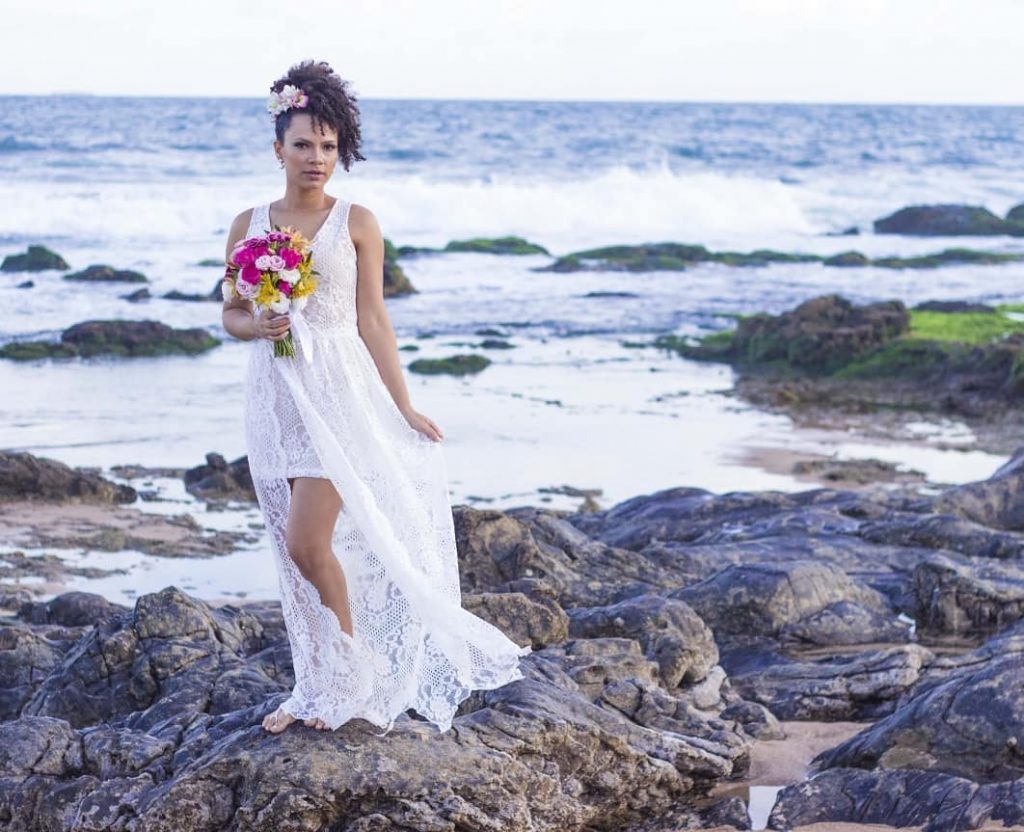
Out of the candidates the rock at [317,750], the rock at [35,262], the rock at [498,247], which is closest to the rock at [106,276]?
the rock at [35,262]

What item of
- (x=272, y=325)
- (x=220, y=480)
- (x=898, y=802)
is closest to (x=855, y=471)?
(x=220, y=480)

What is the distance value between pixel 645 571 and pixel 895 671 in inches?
93.9

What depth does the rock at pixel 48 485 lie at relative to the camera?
12805mm

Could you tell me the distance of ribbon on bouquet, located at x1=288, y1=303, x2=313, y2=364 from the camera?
530 cm

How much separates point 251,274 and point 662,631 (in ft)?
11.1

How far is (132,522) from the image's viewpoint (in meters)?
12.2

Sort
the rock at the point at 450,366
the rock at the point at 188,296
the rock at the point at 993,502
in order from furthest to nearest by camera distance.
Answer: the rock at the point at 188,296 < the rock at the point at 450,366 < the rock at the point at 993,502

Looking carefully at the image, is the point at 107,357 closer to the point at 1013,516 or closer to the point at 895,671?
the point at 1013,516

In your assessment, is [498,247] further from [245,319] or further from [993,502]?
[245,319]

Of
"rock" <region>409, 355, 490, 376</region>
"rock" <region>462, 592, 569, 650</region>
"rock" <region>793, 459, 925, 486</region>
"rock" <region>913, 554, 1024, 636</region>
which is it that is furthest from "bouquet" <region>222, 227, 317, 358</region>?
"rock" <region>409, 355, 490, 376</region>

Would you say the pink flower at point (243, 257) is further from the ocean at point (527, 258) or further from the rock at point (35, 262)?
the rock at point (35, 262)

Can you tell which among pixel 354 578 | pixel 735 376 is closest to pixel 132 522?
pixel 354 578

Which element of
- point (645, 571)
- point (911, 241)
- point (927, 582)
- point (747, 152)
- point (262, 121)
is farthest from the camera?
point (262, 121)

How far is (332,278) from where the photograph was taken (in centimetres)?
539
